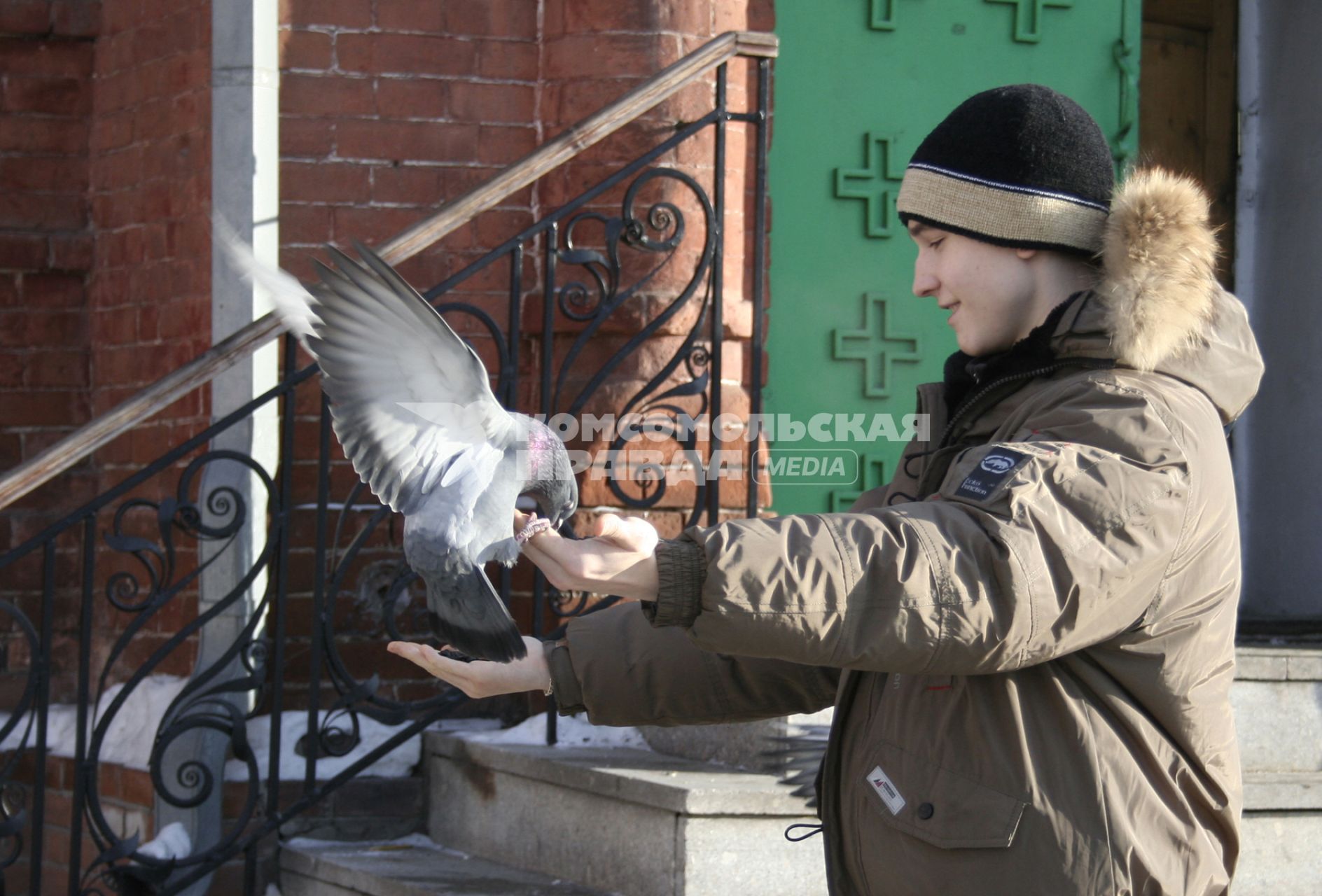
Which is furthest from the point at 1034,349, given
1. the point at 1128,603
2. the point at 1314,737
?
the point at 1314,737

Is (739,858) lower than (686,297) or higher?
lower

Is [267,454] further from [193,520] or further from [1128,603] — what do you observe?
[1128,603]

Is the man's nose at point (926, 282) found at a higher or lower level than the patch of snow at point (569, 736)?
Result: higher

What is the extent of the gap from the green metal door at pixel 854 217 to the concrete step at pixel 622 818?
1262 millimetres

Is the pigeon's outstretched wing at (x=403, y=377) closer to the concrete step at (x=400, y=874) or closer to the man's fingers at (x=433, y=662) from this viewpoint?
the man's fingers at (x=433, y=662)

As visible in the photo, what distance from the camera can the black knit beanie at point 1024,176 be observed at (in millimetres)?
1830

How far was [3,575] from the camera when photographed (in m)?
4.36

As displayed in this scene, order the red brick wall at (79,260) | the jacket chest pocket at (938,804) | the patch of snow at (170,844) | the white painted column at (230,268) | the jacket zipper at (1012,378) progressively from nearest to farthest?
1. the jacket chest pocket at (938,804)
2. the jacket zipper at (1012,378)
3. the patch of snow at (170,844)
4. the white painted column at (230,268)
5. the red brick wall at (79,260)

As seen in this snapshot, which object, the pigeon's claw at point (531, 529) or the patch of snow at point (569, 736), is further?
Answer: the patch of snow at point (569, 736)

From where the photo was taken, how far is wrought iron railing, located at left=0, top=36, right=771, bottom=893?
3285 mm

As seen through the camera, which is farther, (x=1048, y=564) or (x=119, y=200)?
(x=119, y=200)

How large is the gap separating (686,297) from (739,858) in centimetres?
141

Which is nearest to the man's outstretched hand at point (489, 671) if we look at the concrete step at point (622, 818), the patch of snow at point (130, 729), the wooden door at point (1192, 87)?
the concrete step at point (622, 818)

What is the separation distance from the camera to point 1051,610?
4.85 feet
